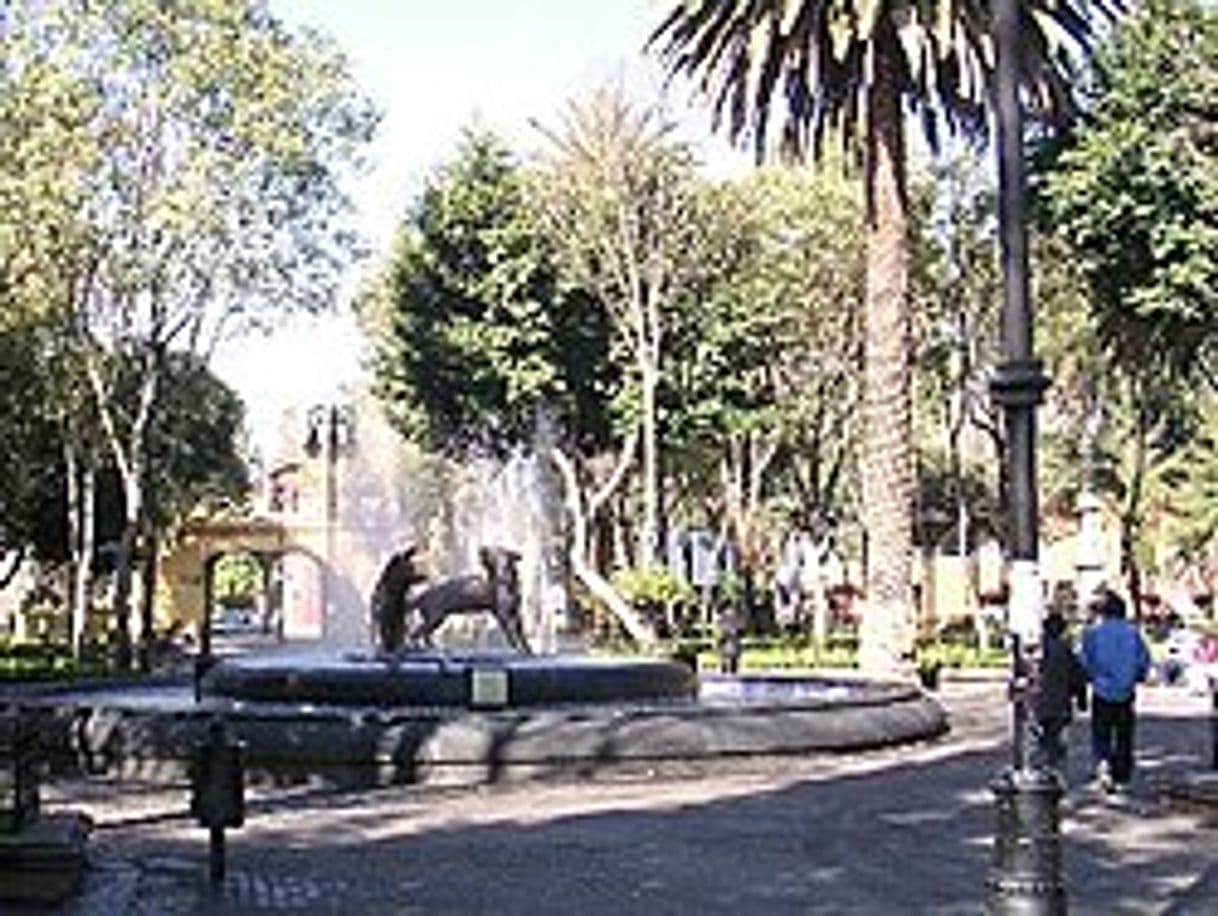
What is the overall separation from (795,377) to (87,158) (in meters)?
21.7

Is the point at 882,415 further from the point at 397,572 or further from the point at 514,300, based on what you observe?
the point at 514,300

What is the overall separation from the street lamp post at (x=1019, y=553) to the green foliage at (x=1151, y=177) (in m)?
A: 24.1

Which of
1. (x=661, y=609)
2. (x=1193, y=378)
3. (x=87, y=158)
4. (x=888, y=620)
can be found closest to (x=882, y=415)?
(x=888, y=620)

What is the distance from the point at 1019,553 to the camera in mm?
9648

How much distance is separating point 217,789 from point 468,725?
20.5 feet

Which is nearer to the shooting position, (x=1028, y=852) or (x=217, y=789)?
(x=1028, y=852)

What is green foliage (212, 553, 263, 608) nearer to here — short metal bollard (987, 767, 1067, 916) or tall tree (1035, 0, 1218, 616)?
tall tree (1035, 0, 1218, 616)

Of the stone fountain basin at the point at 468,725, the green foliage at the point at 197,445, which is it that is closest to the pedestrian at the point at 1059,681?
the stone fountain basin at the point at 468,725

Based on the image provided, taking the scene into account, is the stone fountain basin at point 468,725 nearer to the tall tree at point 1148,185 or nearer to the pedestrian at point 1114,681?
the pedestrian at point 1114,681

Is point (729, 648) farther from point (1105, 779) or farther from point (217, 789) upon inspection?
point (217, 789)

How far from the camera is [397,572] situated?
2477 cm

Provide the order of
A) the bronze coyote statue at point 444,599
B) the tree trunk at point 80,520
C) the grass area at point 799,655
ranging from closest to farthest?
1. the bronze coyote statue at point 444,599
2. the grass area at point 799,655
3. the tree trunk at point 80,520

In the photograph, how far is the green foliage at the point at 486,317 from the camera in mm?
48469

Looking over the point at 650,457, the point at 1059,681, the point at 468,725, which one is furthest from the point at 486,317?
the point at 1059,681
